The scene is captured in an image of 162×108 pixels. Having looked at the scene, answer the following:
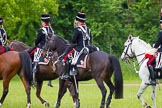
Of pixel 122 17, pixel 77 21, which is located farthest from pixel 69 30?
pixel 77 21

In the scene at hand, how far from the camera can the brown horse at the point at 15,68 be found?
15688 mm

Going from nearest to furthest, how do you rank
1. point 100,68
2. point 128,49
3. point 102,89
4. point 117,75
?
point 102,89 < point 100,68 < point 117,75 < point 128,49

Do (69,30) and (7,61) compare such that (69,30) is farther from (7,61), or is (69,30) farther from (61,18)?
(7,61)

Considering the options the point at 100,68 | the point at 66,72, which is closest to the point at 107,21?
the point at 66,72

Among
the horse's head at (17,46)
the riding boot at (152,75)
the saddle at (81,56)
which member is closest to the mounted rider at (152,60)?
the riding boot at (152,75)

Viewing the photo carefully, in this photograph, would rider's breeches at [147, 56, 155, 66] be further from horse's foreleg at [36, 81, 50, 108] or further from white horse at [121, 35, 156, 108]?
horse's foreleg at [36, 81, 50, 108]

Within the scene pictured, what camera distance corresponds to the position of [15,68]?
1580cm

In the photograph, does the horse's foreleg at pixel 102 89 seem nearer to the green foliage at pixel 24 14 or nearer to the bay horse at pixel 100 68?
the bay horse at pixel 100 68

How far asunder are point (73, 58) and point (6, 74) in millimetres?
2098

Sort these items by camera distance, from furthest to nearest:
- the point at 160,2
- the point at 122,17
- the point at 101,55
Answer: the point at 122,17
the point at 160,2
the point at 101,55

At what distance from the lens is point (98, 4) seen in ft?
138

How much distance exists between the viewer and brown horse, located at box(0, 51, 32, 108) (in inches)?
618

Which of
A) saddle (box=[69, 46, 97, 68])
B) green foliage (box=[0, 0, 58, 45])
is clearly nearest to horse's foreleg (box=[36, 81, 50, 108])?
saddle (box=[69, 46, 97, 68])

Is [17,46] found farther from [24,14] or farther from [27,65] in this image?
[24,14]
